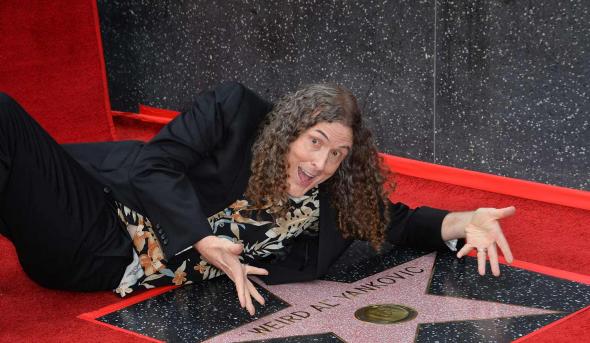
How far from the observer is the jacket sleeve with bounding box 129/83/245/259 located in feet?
7.61

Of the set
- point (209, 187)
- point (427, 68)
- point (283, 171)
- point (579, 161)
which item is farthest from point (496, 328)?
point (427, 68)

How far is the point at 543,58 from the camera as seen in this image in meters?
3.07

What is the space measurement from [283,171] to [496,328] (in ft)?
2.36

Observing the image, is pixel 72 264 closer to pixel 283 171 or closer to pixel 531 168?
pixel 283 171

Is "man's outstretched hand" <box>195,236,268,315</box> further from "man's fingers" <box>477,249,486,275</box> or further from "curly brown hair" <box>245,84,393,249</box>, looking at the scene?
"man's fingers" <box>477,249,486,275</box>

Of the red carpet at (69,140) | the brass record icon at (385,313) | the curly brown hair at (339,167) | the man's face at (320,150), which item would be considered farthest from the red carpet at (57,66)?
the brass record icon at (385,313)

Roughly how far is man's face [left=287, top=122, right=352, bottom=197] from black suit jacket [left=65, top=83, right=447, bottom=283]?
18 centimetres

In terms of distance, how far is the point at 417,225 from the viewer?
2723 millimetres

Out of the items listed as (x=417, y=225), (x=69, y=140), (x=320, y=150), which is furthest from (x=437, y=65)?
(x=69, y=140)

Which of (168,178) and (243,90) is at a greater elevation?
(243,90)

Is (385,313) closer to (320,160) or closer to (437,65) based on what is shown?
(320,160)

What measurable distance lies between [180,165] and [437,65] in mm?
1417

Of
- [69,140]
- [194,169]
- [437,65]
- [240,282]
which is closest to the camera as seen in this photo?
[240,282]

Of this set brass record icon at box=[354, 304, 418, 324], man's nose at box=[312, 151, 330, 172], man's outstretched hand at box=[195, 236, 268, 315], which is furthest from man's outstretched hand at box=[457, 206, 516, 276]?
man's outstretched hand at box=[195, 236, 268, 315]
